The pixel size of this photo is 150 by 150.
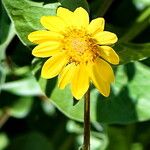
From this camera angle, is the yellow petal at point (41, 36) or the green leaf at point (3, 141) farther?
the green leaf at point (3, 141)

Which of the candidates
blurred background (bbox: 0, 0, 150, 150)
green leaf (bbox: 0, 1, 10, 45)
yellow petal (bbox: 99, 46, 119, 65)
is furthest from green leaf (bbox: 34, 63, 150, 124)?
yellow petal (bbox: 99, 46, 119, 65)

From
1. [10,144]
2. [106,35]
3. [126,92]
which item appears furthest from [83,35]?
[10,144]

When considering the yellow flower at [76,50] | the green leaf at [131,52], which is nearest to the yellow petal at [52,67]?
the yellow flower at [76,50]

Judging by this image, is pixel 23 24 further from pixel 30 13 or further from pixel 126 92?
pixel 126 92

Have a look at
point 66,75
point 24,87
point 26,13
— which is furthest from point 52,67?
point 24,87

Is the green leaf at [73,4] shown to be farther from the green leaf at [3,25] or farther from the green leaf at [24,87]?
the green leaf at [24,87]

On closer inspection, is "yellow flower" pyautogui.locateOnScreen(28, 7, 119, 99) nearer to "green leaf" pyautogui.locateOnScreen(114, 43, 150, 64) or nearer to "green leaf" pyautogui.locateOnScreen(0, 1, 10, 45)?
"green leaf" pyautogui.locateOnScreen(114, 43, 150, 64)
